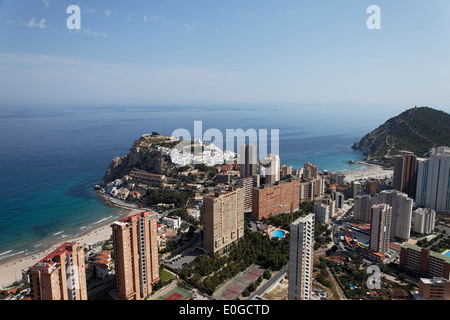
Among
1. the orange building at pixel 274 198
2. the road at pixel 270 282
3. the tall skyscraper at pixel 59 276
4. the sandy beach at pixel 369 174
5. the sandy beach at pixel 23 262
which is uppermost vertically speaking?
the tall skyscraper at pixel 59 276

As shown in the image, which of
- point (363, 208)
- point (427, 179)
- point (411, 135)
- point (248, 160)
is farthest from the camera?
point (411, 135)

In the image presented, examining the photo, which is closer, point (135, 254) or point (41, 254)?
point (135, 254)

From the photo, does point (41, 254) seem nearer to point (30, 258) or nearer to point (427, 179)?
point (30, 258)

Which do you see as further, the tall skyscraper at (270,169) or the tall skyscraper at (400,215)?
the tall skyscraper at (270,169)

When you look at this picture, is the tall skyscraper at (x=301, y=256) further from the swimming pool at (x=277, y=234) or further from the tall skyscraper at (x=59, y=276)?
the swimming pool at (x=277, y=234)

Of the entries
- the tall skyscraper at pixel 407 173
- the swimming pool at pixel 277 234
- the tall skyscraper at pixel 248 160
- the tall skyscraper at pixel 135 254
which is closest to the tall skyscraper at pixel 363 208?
the tall skyscraper at pixel 407 173

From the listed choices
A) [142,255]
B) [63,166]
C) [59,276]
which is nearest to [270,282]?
[142,255]

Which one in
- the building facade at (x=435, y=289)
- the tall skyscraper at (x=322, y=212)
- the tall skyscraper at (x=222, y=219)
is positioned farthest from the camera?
the tall skyscraper at (x=322, y=212)

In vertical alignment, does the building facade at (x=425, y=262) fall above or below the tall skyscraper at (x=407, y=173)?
below
